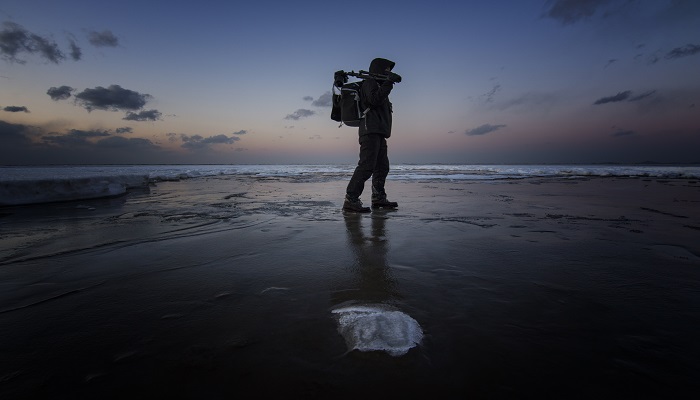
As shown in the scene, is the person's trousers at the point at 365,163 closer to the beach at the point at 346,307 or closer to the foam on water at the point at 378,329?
the beach at the point at 346,307

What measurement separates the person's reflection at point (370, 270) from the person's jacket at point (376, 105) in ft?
5.89

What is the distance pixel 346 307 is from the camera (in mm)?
1206

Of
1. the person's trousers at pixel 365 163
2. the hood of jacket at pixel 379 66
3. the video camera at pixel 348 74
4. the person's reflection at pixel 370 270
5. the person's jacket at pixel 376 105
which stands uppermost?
the hood of jacket at pixel 379 66

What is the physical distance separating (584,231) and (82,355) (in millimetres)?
3364

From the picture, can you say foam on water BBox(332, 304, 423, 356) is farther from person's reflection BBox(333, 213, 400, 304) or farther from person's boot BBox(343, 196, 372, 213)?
person's boot BBox(343, 196, 372, 213)

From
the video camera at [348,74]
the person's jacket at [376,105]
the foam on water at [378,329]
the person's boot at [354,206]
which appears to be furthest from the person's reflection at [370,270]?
the video camera at [348,74]

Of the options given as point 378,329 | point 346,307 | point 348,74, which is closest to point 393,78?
point 348,74

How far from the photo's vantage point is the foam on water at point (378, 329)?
949 mm

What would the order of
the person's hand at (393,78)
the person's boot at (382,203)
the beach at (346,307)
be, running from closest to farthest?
the beach at (346,307), the person's hand at (393,78), the person's boot at (382,203)

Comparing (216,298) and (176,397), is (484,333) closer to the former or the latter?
(176,397)

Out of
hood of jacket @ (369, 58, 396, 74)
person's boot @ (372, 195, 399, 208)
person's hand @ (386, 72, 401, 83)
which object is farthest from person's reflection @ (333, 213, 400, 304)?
hood of jacket @ (369, 58, 396, 74)

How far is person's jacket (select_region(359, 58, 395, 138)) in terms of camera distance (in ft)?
13.2

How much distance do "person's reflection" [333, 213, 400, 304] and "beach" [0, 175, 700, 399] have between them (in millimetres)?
13

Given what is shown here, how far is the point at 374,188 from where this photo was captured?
4.58 meters
